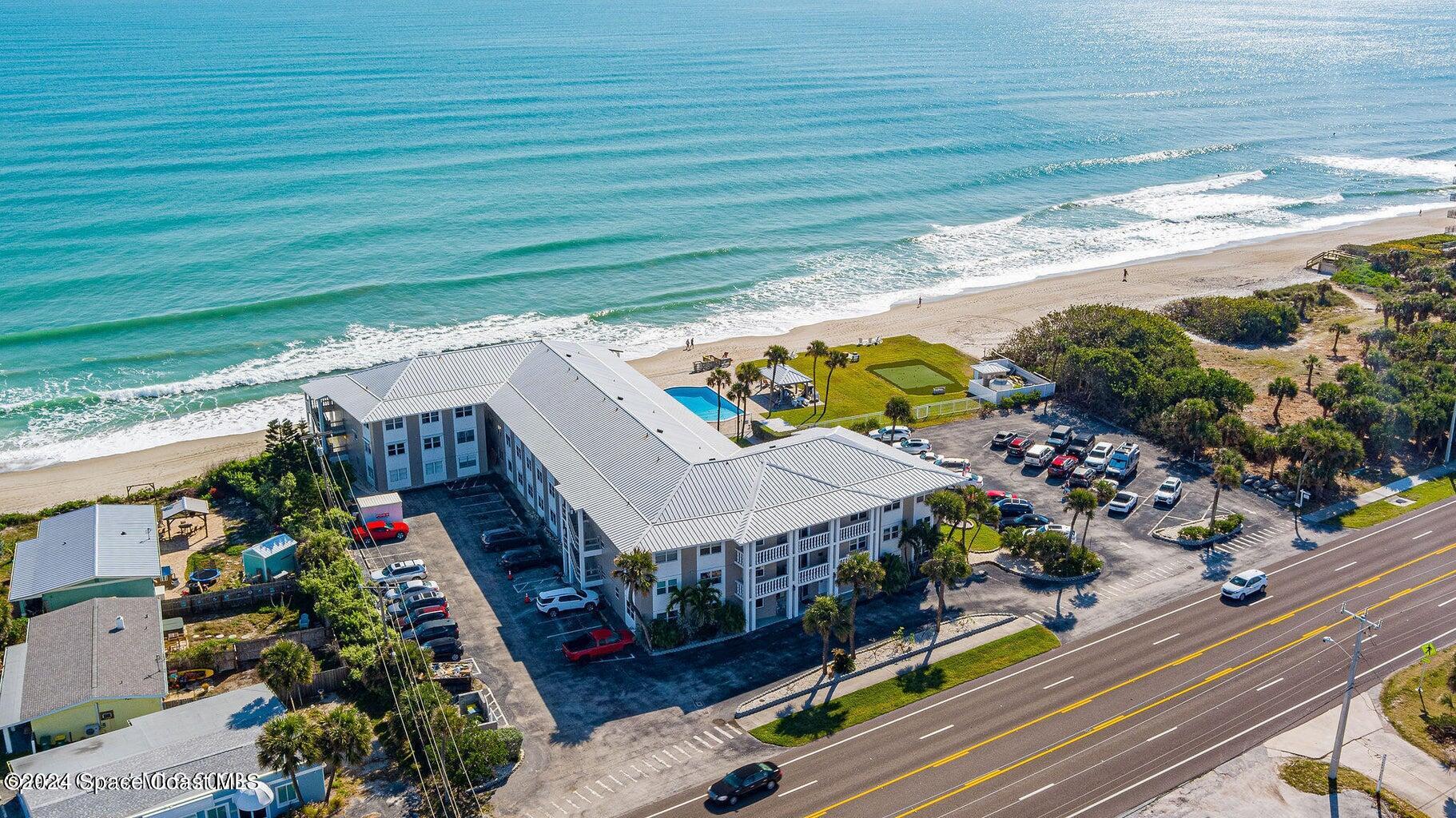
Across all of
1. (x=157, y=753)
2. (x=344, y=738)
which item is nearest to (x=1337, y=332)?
(x=344, y=738)

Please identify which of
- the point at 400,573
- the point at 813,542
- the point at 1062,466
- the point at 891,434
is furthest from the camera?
the point at 891,434

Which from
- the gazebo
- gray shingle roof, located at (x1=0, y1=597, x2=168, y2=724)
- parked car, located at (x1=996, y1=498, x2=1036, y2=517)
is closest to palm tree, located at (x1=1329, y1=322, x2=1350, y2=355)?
parked car, located at (x1=996, y1=498, x2=1036, y2=517)

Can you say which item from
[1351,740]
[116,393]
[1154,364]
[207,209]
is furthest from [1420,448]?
[207,209]

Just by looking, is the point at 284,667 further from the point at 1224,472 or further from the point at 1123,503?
the point at 1224,472

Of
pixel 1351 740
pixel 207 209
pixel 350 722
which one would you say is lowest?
pixel 1351 740

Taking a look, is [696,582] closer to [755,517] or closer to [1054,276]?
[755,517]

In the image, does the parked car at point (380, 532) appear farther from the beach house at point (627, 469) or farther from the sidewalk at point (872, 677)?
the sidewalk at point (872, 677)
